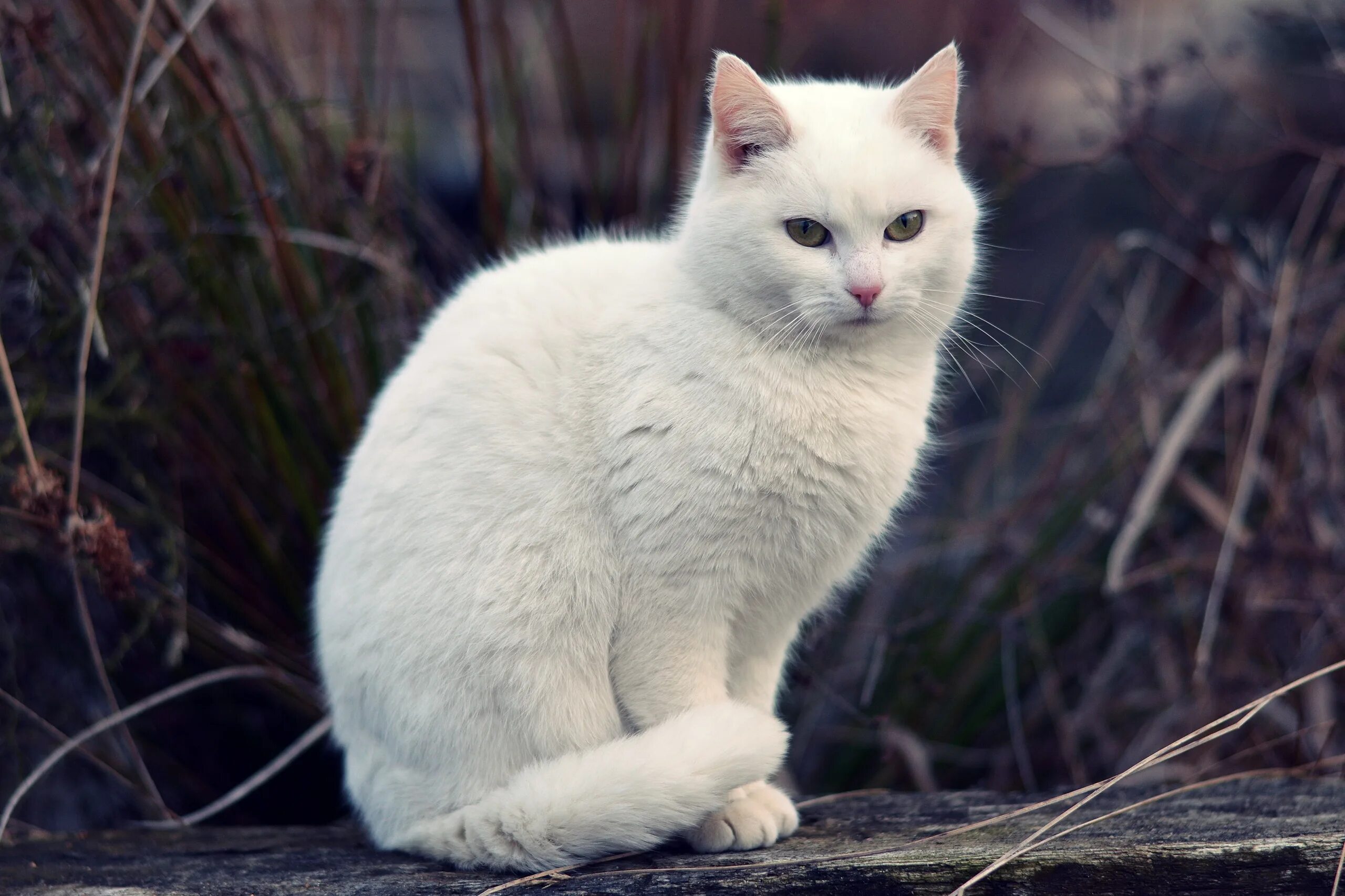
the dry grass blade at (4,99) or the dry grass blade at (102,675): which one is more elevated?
the dry grass blade at (4,99)

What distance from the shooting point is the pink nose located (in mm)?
1482

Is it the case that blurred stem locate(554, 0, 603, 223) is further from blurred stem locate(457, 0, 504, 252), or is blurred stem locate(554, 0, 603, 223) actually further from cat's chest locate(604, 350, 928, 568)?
cat's chest locate(604, 350, 928, 568)

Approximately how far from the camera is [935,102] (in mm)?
1614

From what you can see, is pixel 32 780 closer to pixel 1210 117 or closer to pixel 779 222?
pixel 779 222

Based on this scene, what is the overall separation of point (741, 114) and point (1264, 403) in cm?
145

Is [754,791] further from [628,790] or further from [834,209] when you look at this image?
[834,209]

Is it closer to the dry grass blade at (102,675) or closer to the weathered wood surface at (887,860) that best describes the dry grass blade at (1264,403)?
the weathered wood surface at (887,860)

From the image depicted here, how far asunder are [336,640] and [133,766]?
2.63 feet

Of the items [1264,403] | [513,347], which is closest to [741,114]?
[513,347]

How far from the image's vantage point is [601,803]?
56.2 inches

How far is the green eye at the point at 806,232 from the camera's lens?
5.04 ft

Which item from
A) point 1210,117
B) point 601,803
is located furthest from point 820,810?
point 1210,117

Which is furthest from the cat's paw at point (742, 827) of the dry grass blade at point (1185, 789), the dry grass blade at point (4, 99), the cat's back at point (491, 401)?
the dry grass blade at point (4, 99)

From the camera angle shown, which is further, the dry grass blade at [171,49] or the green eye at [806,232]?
the dry grass blade at [171,49]
